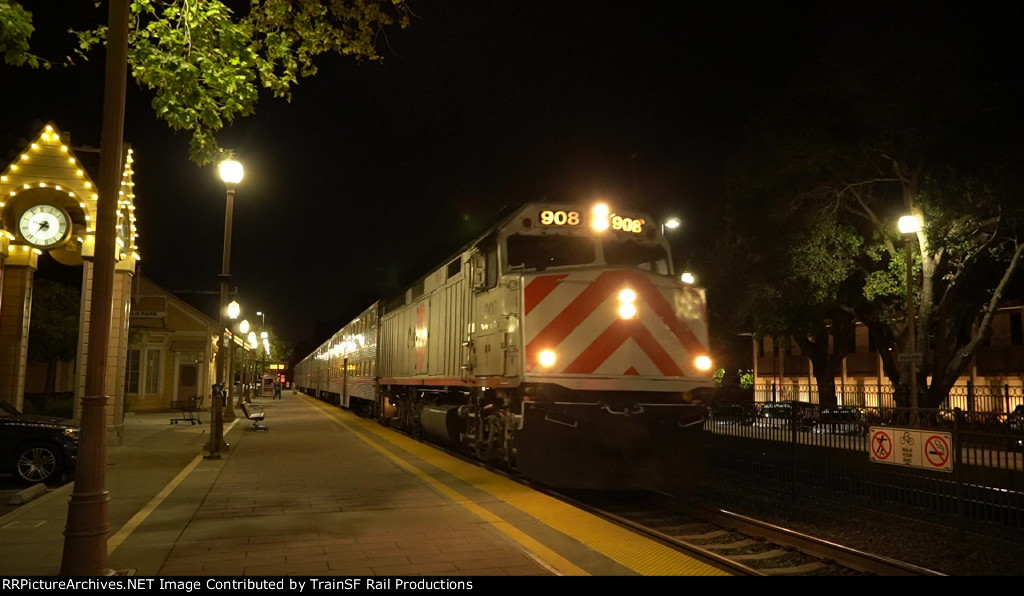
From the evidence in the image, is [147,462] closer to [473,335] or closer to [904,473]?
[473,335]

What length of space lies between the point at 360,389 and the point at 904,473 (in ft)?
70.6

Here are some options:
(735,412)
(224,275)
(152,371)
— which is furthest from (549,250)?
(152,371)

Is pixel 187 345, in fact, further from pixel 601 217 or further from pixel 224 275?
pixel 601 217

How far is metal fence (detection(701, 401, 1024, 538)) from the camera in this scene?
924cm

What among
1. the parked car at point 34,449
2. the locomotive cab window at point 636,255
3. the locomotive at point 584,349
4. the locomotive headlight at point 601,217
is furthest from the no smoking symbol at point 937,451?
the parked car at point 34,449

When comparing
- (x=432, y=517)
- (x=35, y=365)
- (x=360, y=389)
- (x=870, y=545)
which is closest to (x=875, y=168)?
(x=360, y=389)

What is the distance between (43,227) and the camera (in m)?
16.3

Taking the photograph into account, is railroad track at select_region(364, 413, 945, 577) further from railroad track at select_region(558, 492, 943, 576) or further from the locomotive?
the locomotive

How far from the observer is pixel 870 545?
8969 millimetres

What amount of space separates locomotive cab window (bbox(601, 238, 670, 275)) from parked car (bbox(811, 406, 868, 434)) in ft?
10.9

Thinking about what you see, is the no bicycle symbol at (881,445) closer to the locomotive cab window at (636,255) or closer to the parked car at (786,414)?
the parked car at (786,414)

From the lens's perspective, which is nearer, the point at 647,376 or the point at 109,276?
the point at 109,276

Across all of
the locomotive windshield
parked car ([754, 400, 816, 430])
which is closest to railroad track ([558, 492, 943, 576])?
parked car ([754, 400, 816, 430])

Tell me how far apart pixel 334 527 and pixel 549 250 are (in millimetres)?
5147
